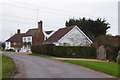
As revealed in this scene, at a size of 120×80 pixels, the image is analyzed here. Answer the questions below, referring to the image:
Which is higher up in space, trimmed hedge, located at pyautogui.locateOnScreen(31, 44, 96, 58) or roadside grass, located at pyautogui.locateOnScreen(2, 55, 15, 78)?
trimmed hedge, located at pyautogui.locateOnScreen(31, 44, 96, 58)

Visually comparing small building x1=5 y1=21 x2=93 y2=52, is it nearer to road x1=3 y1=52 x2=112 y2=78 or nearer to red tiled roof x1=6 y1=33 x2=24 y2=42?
red tiled roof x1=6 y1=33 x2=24 y2=42

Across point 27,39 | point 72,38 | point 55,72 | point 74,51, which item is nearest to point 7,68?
point 55,72

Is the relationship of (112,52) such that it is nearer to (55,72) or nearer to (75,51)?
(75,51)

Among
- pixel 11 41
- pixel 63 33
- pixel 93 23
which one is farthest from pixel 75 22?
pixel 11 41

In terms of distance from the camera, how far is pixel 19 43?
99.2m

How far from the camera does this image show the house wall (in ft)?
220

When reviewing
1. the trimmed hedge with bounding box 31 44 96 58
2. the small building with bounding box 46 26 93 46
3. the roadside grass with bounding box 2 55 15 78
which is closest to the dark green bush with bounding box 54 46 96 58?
the trimmed hedge with bounding box 31 44 96 58

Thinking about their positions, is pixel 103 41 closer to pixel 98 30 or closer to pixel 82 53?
pixel 82 53

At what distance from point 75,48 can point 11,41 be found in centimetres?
5483

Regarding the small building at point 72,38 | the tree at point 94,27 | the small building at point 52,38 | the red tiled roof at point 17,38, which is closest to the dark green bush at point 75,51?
the small building at point 52,38

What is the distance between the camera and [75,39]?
6850 centimetres

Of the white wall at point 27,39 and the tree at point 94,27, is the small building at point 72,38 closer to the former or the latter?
the tree at point 94,27

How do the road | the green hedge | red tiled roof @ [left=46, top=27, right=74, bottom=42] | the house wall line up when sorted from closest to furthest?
the road → the green hedge → the house wall → red tiled roof @ [left=46, top=27, right=74, bottom=42]

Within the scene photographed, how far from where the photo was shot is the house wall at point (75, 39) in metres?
67.2
